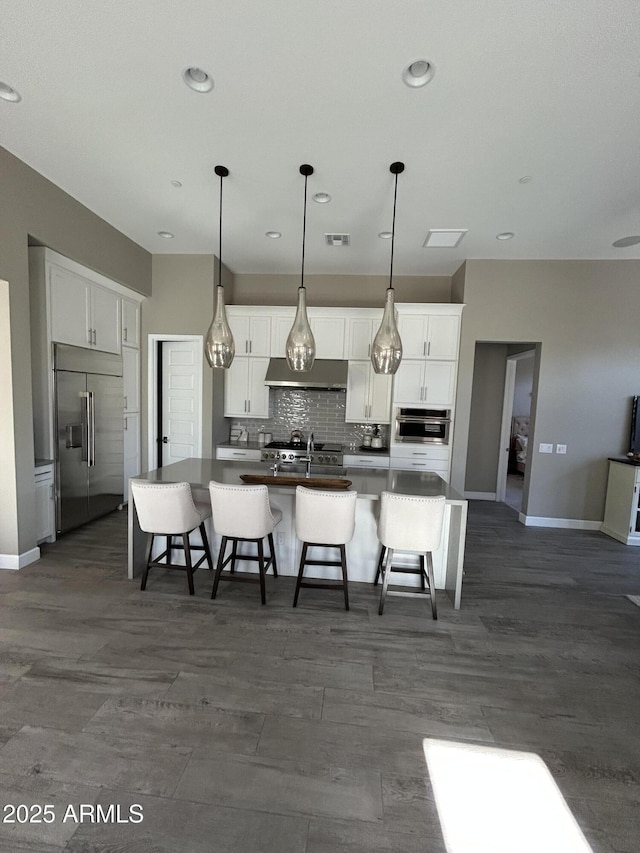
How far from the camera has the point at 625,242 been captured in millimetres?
4062

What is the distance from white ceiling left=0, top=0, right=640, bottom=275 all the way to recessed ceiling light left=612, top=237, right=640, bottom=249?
0.22 m

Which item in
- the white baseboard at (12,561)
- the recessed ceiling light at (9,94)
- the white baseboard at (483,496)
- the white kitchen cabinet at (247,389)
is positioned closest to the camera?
the recessed ceiling light at (9,94)

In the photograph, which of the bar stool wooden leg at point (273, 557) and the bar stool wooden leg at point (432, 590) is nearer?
the bar stool wooden leg at point (432, 590)

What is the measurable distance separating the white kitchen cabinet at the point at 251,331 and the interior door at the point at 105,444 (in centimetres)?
162

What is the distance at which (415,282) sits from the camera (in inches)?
209

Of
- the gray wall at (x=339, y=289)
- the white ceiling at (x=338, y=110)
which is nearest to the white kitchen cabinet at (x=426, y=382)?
the gray wall at (x=339, y=289)

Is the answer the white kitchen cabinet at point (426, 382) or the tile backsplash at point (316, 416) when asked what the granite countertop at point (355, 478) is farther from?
the tile backsplash at point (316, 416)

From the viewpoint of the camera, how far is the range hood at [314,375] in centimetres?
488

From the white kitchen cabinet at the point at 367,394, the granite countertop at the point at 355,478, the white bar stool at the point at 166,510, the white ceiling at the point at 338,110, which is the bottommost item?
the white bar stool at the point at 166,510

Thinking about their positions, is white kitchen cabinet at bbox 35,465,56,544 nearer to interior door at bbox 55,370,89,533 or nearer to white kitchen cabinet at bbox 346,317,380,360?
interior door at bbox 55,370,89,533

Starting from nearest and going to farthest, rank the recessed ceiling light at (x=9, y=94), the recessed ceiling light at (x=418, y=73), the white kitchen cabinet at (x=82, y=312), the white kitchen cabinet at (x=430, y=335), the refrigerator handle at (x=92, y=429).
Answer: the recessed ceiling light at (x=418, y=73), the recessed ceiling light at (x=9, y=94), the white kitchen cabinet at (x=82, y=312), the refrigerator handle at (x=92, y=429), the white kitchen cabinet at (x=430, y=335)

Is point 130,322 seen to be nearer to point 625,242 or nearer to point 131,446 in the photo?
point 131,446

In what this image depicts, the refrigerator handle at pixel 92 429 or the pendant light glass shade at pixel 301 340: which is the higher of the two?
the pendant light glass shade at pixel 301 340

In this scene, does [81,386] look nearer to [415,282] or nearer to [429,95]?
[429,95]
